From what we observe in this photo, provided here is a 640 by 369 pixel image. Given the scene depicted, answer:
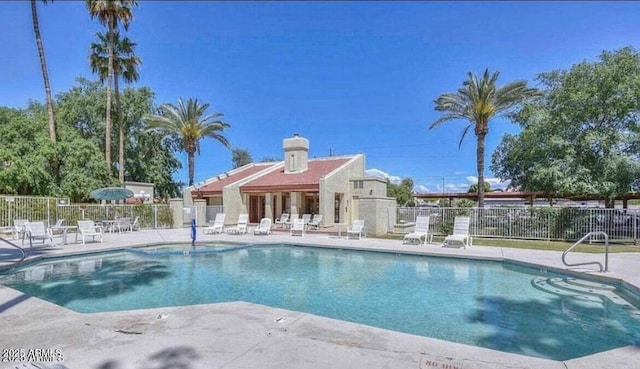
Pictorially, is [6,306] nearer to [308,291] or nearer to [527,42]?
[308,291]


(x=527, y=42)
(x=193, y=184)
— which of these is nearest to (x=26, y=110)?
Result: (x=193, y=184)

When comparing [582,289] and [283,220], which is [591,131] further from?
[283,220]

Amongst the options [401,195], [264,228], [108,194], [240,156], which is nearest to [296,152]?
[264,228]

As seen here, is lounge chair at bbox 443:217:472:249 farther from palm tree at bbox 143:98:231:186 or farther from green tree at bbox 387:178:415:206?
green tree at bbox 387:178:415:206

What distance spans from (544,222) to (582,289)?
33.0 feet

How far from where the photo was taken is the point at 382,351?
470 cm

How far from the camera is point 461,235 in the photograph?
626 inches

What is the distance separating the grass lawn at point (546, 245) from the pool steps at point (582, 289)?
557cm

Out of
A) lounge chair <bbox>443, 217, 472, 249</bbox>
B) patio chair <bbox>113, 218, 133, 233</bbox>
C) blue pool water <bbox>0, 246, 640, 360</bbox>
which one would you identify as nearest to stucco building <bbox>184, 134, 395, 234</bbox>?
patio chair <bbox>113, 218, 133, 233</bbox>

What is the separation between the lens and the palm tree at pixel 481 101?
21984mm

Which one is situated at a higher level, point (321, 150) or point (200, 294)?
point (321, 150)

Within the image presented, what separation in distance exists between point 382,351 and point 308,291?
16.4 feet

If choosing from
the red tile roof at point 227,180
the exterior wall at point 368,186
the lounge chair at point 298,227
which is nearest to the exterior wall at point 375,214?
the lounge chair at point 298,227

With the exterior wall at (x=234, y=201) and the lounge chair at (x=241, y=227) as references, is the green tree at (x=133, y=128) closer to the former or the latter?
the exterior wall at (x=234, y=201)
